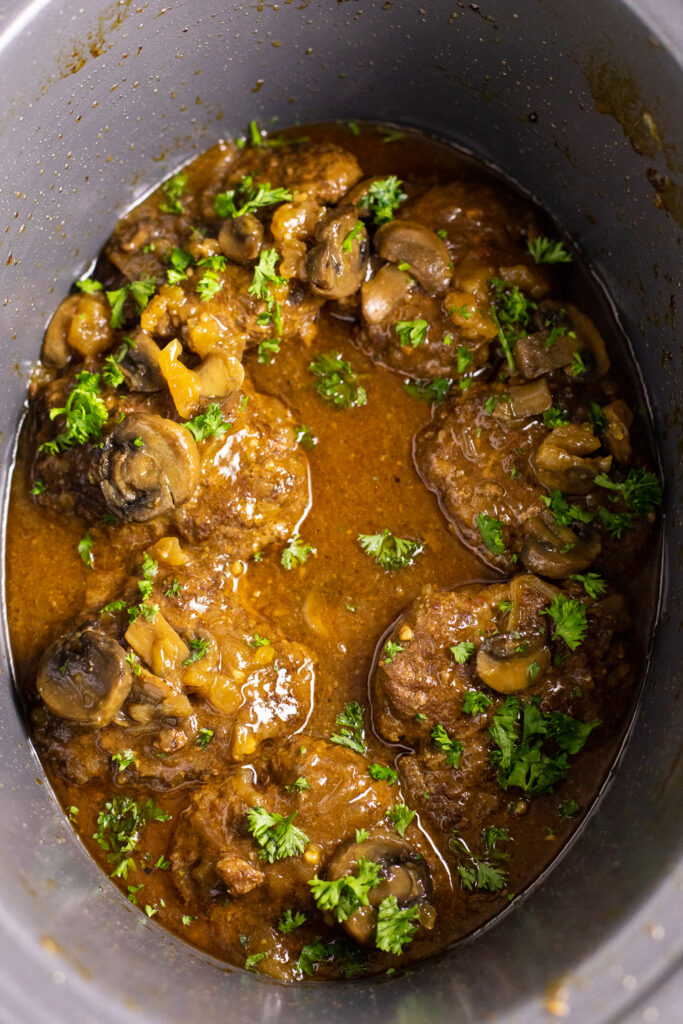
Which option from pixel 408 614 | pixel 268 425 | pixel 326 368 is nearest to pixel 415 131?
pixel 326 368

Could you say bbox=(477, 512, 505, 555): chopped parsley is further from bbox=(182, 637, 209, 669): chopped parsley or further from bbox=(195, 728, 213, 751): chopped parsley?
bbox=(195, 728, 213, 751): chopped parsley

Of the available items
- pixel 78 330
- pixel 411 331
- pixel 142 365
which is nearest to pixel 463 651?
pixel 411 331

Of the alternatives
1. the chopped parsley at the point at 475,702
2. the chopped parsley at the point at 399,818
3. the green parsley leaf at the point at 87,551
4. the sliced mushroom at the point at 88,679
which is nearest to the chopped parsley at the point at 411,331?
the chopped parsley at the point at 475,702

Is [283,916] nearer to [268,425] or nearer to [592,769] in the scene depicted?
[592,769]

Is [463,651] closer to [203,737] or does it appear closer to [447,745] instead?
[447,745]

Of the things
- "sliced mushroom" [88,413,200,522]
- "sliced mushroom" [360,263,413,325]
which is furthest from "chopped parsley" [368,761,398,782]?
"sliced mushroom" [360,263,413,325]

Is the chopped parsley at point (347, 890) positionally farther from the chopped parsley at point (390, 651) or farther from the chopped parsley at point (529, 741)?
→ the chopped parsley at point (390, 651)
